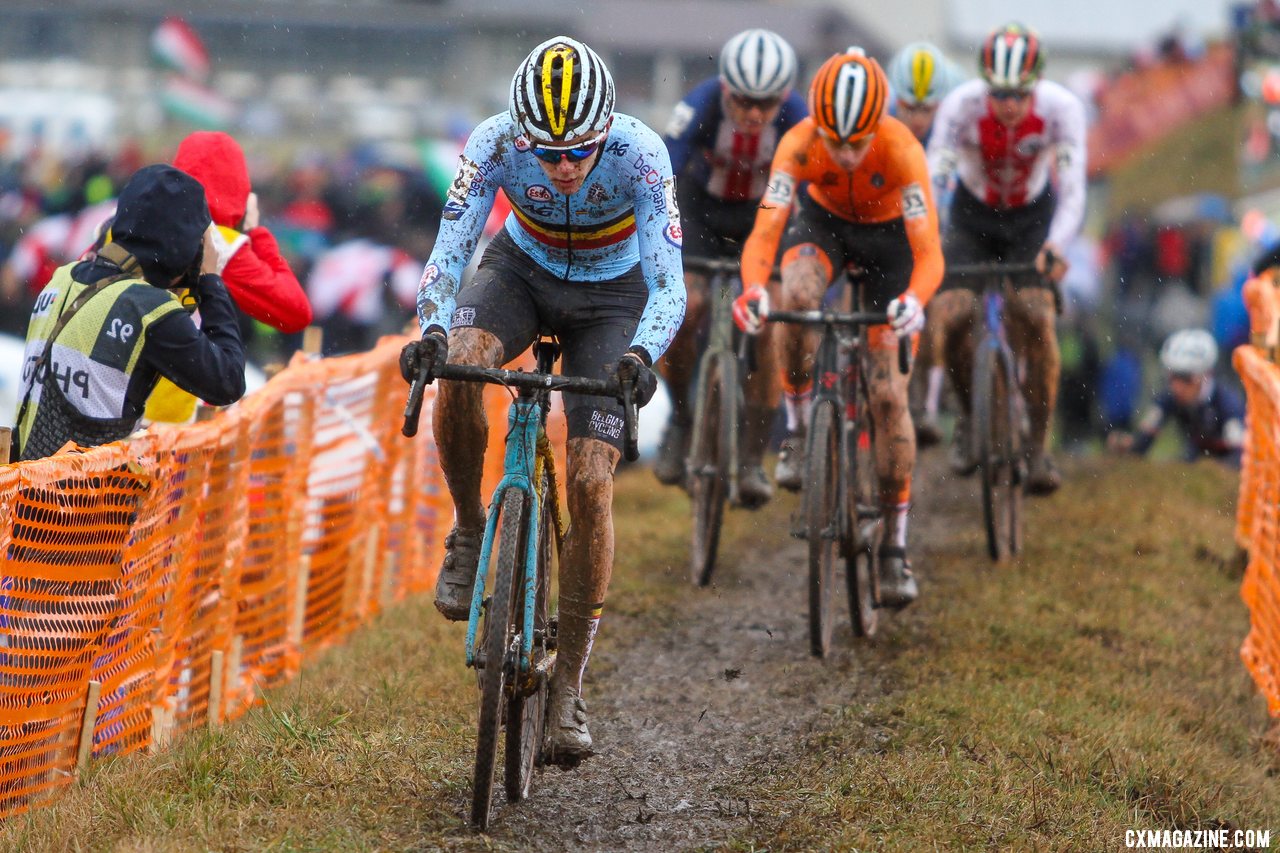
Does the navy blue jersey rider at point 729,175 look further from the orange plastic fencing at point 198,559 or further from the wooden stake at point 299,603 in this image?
the wooden stake at point 299,603

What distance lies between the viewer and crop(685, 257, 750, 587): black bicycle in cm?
834

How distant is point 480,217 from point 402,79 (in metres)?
54.3

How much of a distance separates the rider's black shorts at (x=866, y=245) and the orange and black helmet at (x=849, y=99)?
735mm

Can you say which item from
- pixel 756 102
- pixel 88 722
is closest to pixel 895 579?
pixel 756 102

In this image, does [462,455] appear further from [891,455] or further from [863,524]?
[891,455]

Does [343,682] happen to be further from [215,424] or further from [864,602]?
[864,602]

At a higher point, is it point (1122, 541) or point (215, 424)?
point (215, 424)

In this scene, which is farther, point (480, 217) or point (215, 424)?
point (215, 424)

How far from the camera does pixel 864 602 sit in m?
7.79

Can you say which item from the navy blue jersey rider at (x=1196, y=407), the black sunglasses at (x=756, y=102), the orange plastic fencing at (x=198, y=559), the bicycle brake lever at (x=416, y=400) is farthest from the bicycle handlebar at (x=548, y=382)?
the navy blue jersey rider at (x=1196, y=407)

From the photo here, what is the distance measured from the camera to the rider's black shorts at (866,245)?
8055mm

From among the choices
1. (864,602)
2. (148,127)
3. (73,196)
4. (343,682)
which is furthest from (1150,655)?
(148,127)

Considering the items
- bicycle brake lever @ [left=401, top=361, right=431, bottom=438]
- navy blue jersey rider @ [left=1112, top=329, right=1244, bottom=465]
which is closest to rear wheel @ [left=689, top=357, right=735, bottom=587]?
bicycle brake lever @ [left=401, top=361, right=431, bottom=438]

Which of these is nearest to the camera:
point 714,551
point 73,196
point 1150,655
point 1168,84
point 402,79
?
point 1150,655
